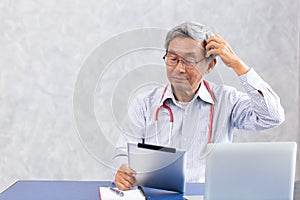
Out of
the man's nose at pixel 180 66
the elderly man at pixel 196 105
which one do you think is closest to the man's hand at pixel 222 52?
the elderly man at pixel 196 105

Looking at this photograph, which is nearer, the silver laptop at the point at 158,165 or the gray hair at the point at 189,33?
the silver laptop at the point at 158,165

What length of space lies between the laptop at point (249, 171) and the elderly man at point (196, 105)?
0.62 metres

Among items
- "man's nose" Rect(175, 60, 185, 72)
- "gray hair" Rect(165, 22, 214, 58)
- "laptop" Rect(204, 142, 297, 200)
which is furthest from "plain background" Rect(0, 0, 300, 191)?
"laptop" Rect(204, 142, 297, 200)

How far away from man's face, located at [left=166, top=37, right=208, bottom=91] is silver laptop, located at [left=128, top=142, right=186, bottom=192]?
406 millimetres

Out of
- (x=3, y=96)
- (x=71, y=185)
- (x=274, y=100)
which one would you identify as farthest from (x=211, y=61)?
(x=3, y=96)

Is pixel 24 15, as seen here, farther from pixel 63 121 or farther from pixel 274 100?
pixel 274 100

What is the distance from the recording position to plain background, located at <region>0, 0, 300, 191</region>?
11.5 feet

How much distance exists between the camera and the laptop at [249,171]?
1.70 m

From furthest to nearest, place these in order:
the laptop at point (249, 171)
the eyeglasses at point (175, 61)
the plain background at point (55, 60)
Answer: the plain background at point (55, 60), the eyeglasses at point (175, 61), the laptop at point (249, 171)

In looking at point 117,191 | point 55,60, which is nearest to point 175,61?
point 117,191

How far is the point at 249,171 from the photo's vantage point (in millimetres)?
1731

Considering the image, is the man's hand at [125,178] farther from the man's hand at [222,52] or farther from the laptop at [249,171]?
the man's hand at [222,52]

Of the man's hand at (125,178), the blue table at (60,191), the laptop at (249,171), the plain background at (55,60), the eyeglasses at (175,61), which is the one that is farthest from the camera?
the plain background at (55,60)

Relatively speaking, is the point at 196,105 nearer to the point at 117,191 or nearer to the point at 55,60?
the point at 117,191
